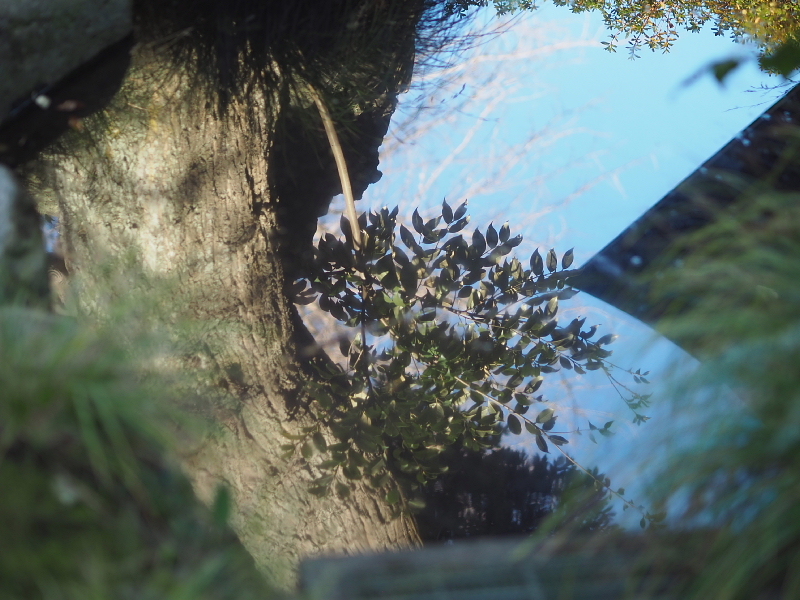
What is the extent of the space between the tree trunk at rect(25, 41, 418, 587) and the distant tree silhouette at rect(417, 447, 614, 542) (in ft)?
0.38

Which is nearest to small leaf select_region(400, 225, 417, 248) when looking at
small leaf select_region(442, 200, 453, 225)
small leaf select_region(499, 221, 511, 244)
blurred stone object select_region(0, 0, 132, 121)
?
small leaf select_region(442, 200, 453, 225)

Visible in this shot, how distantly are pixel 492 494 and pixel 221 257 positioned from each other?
3.03 ft

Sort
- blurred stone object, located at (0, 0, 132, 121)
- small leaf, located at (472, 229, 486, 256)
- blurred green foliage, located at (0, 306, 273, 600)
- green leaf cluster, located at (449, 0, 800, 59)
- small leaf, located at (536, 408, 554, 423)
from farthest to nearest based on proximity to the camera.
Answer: green leaf cluster, located at (449, 0, 800, 59)
small leaf, located at (472, 229, 486, 256)
small leaf, located at (536, 408, 554, 423)
blurred stone object, located at (0, 0, 132, 121)
blurred green foliage, located at (0, 306, 273, 600)

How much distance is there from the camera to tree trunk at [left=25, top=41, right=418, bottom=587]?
5.22 feet

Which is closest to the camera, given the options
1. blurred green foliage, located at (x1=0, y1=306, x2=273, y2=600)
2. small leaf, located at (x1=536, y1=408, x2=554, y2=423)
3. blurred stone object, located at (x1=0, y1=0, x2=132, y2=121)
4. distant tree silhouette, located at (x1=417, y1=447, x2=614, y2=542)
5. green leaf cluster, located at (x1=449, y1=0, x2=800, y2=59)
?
blurred green foliage, located at (x1=0, y1=306, x2=273, y2=600)

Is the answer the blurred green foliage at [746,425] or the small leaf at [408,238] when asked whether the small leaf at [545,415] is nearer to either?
the small leaf at [408,238]

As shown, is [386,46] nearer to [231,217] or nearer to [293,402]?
A: [231,217]

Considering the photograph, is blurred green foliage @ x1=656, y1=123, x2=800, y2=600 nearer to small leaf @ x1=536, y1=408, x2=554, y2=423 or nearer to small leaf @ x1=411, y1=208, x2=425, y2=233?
small leaf @ x1=536, y1=408, x2=554, y2=423

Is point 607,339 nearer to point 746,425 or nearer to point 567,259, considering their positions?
point 567,259

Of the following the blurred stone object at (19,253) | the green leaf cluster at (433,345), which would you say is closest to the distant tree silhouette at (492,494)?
the green leaf cluster at (433,345)

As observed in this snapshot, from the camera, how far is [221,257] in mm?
1909

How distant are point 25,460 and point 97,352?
15 cm

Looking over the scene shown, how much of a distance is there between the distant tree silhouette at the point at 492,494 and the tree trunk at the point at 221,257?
0.12m

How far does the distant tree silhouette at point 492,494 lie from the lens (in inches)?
68.0
